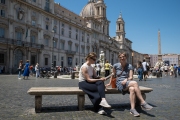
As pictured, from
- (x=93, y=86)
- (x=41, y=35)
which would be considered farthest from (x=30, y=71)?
(x=93, y=86)

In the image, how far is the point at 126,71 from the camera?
4664mm

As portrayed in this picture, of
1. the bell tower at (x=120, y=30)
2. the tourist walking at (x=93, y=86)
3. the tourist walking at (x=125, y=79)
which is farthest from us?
the bell tower at (x=120, y=30)

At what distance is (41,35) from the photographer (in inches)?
1426

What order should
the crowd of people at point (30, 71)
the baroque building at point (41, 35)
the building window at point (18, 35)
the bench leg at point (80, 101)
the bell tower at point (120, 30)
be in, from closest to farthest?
the bench leg at point (80, 101) → the crowd of people at point (30, 71) → the baroque building at point (41, 35) → the building window at point (18, 35) → the bell tower at point (120, 30)

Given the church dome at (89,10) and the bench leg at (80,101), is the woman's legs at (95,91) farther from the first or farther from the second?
the church dome at (89,10)

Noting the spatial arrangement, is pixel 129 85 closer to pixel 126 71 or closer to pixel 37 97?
pixel 126 71

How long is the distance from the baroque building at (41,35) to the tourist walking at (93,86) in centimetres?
2578

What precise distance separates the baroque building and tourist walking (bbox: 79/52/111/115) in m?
25.8

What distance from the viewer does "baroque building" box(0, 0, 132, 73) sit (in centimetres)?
2958

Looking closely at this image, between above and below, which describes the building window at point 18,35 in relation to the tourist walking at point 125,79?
above

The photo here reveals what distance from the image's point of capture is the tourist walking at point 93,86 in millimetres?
3973

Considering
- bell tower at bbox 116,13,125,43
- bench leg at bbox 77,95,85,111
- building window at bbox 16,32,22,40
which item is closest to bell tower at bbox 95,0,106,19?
bell tower at bbox 116,13,125,43

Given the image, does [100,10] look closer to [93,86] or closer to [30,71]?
[30,71]

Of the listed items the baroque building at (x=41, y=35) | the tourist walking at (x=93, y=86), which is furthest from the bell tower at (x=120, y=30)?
the tourist walking at (x=93, y=86)
